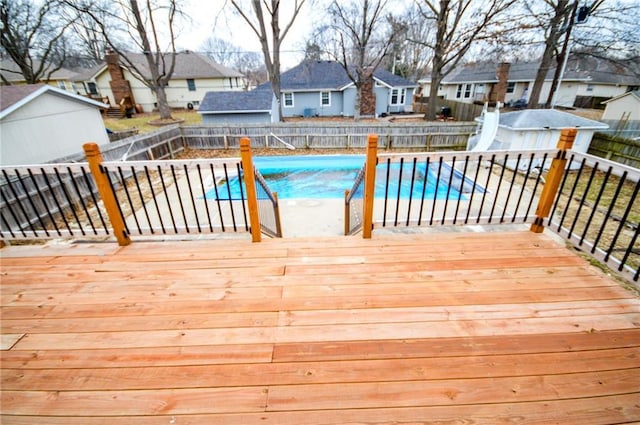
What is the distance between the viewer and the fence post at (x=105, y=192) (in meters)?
2.79

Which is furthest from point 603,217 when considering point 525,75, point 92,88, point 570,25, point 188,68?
point 92,88

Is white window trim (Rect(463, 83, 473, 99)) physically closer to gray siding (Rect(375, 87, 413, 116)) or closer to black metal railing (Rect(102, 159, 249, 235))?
gray siding (Rect(375, 87, 413, 116))

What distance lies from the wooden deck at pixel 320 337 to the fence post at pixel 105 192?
29 cm

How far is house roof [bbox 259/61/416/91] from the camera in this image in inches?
798

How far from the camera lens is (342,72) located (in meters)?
21.4

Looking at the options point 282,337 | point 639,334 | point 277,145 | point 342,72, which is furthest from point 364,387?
point 342,72

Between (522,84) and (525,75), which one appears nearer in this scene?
(525,75)

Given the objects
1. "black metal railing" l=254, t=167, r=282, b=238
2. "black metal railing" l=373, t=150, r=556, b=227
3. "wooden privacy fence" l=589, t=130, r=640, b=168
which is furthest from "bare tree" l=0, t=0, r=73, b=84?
"wooden privacy fence" l=589, t=130, r=640, b=168

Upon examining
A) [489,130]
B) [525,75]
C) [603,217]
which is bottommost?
[603,217]

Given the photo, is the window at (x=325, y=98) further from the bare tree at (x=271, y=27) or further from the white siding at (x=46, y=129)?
the white siding at (x=46, y=129)

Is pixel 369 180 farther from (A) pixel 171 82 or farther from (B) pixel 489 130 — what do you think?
(A) pixel 171 82

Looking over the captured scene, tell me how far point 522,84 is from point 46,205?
31.5 metres

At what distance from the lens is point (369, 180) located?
2.95 metres

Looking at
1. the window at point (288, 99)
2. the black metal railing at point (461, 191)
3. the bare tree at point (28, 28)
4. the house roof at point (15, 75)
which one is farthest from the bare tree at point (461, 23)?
the house roof at point (15, 75)
